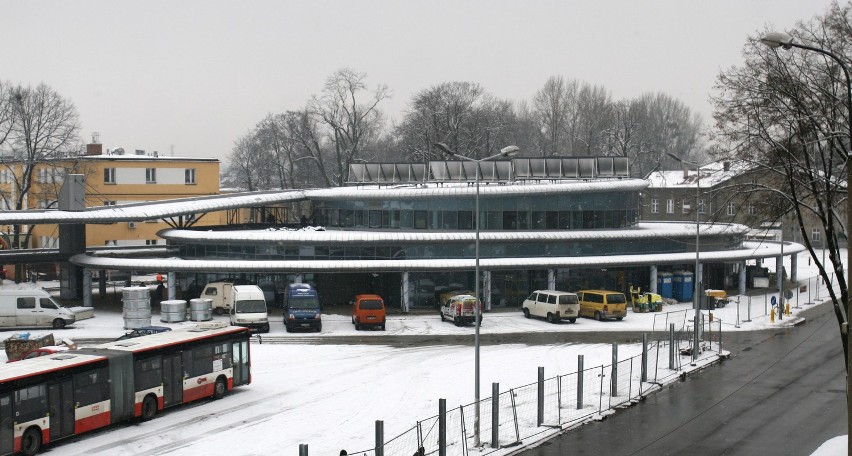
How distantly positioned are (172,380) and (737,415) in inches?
686

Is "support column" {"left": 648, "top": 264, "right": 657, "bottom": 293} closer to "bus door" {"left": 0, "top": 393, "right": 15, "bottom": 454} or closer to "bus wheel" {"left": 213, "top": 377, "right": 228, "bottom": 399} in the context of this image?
"bus wheel" {"left": 213, "top": 377, "right": 228, "bottom": 399}

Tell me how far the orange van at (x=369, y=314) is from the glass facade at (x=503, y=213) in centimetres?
1187

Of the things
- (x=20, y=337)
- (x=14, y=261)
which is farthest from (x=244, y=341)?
(x=14, y=261)

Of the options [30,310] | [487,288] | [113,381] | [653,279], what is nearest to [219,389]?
[113,381]

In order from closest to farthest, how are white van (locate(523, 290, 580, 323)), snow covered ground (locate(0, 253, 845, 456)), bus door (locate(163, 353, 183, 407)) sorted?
snow covered ground (locate(0, 253, 845, 456)) < bus door (locate(163, 353, 183, 407)) < white van (locate(523, 290, 580, 323))

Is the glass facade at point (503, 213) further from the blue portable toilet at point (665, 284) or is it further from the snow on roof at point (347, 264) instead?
the blue portable toilet at point (665, 284)

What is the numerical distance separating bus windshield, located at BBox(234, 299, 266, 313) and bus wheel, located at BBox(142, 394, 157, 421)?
59.6 ft

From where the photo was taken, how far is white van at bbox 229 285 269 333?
44.7m

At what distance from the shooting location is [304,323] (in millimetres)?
45562

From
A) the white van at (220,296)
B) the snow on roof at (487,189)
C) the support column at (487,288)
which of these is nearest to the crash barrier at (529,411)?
the support column at (487,288)

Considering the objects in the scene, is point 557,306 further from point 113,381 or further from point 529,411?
point 113,381

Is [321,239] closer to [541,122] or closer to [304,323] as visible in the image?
[304,323]

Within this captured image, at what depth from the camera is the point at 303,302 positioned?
151 ft

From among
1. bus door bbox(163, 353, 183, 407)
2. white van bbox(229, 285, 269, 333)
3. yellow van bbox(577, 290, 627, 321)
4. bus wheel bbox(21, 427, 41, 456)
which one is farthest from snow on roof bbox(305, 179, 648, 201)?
bus wheel bbox(21, 427, 41, 456)
